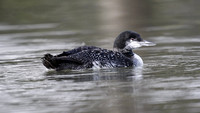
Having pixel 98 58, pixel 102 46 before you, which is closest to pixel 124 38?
pixel 98 58

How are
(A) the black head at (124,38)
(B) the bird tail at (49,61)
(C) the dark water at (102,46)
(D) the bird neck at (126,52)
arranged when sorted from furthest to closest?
(D) the bird neck at (126,52) < (A) the black head at (124,38) < (B) the bird tail at (49,61) < (C) the dark water at (102,46)

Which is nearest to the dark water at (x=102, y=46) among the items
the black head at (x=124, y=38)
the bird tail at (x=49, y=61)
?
the bird tail at (x=49, y=61)

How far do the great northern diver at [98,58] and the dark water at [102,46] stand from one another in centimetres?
18

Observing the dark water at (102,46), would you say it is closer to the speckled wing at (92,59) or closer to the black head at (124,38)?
the speckled wing at (92,59)

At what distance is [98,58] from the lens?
8562 mm

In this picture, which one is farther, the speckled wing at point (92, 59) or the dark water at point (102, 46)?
the speckled wing at point (92, 59)

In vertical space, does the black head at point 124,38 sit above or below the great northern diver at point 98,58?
above

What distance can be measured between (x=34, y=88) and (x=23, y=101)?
73 cm

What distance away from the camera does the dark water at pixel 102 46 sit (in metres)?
6.27

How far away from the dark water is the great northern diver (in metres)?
0.18

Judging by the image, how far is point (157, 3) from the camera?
17969 mm

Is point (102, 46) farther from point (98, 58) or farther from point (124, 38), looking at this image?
point (98, 58)

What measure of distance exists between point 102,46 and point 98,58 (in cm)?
289

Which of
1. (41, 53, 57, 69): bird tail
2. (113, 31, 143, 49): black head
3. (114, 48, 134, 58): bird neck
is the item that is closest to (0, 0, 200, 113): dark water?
(41, 53, 57, 69): bird tail
